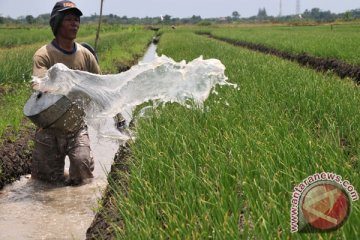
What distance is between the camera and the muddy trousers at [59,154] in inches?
152

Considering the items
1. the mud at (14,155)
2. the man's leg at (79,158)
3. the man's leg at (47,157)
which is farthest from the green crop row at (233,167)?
the mud at (14,155)

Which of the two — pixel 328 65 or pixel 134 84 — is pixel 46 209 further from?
pixel 328 65

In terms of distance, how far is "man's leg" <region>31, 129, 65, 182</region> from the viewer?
3.88m

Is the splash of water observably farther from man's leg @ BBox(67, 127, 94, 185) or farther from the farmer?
man's leg @ BBox(67, 127, 94, 185)

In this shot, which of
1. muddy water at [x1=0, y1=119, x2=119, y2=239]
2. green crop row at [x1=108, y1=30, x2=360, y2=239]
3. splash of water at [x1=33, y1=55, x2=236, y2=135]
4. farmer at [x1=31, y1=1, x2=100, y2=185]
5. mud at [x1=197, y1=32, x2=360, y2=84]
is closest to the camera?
green crop row at [x1=108, y1=30, x2=360, y2=239]

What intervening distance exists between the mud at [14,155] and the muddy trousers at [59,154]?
A: 0.19m

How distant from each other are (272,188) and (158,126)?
171 centimetres

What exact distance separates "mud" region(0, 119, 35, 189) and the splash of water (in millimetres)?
845

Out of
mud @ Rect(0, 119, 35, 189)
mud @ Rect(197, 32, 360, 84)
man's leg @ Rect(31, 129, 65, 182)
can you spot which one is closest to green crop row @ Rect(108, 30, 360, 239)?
man's leg @ Rect(31, 129, 65, 182)

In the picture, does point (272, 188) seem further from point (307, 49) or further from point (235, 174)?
point (307, 49)

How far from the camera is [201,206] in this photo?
1.88 metres

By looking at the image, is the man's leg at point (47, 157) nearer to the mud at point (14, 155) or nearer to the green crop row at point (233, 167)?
the mud at point (14, 155)

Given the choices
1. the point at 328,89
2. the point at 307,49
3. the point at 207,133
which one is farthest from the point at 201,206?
the point at 307,49

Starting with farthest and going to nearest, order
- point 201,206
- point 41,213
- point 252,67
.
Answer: point 252,67
point 41,213
point 201,206
